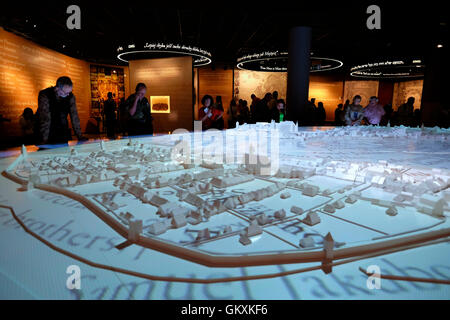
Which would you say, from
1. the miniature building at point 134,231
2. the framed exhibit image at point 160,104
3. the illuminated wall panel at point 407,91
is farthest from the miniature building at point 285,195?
the illuminated wall panel at point 407,91

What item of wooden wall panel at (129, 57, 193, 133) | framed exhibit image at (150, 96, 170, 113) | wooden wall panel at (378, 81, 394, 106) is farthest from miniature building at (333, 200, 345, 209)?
wooden wall panel at (378, 81, 394, 106)

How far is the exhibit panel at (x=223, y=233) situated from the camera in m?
0.71

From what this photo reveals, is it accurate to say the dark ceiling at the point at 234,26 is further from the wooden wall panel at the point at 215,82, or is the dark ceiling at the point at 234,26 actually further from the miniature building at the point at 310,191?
the miniature building at the point at 310,191

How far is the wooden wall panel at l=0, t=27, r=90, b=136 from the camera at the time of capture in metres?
7.27

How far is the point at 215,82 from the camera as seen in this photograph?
43.6 feet

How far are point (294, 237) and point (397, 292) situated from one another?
0.34 meters

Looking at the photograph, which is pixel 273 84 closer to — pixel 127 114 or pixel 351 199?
pixel 127 114

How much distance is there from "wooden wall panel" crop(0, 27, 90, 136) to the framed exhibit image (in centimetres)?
329

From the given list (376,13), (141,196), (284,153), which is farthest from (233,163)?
(376,13)

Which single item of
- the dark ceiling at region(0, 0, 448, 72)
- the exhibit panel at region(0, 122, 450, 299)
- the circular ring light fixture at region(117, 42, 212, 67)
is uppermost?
the dark ceiling at region(0, 0, 448, 72)

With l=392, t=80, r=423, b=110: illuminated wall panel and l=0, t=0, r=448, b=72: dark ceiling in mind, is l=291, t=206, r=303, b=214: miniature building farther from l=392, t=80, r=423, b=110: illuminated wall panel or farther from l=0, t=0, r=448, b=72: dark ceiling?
l=392, t=80, r=423, b=110: illuminated wall panel

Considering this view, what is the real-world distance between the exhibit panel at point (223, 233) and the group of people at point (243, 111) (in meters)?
3.44

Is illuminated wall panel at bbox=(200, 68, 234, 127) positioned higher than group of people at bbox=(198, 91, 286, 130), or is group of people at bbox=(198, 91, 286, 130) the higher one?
illuminated wall panel at bbox=(200, 68, 234, 127)

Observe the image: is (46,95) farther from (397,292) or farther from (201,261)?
(397,292)
